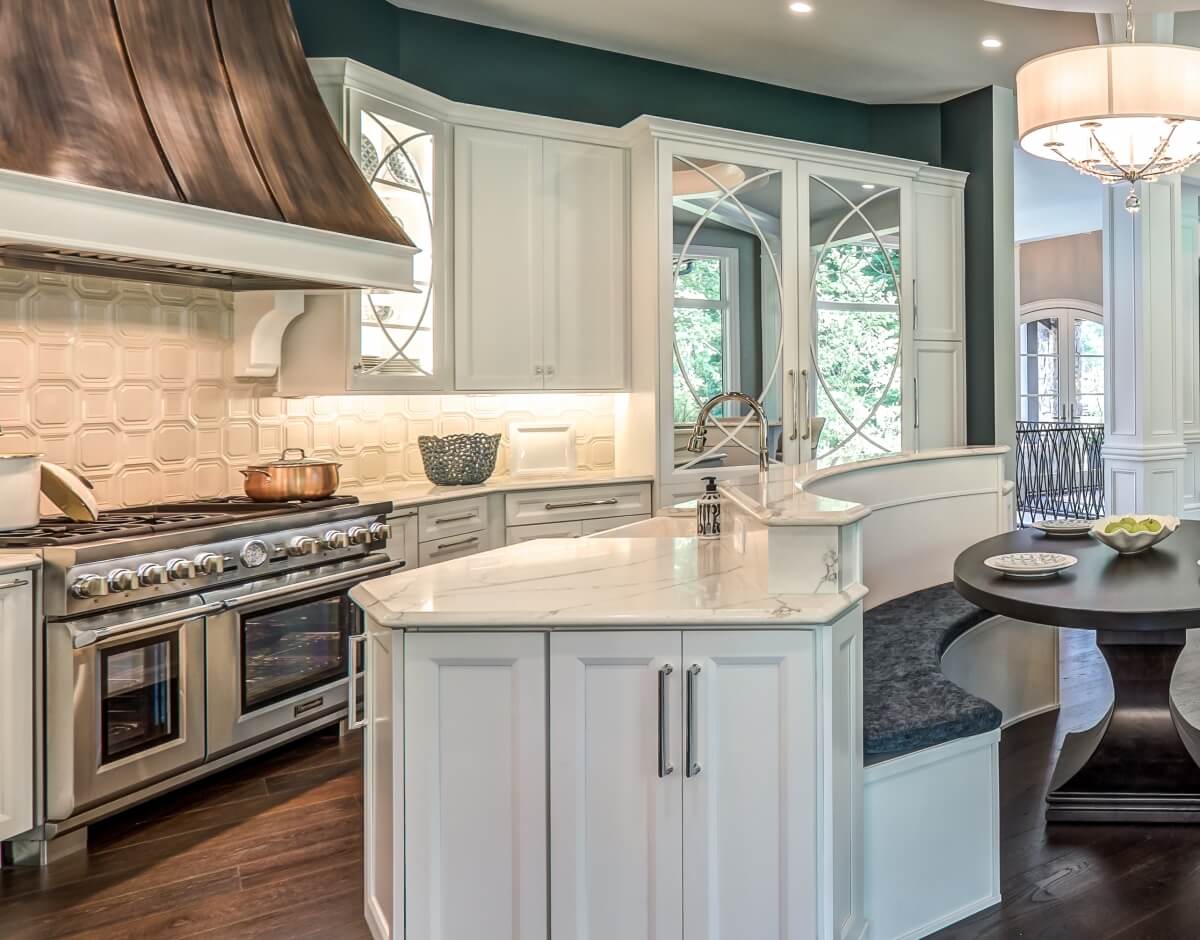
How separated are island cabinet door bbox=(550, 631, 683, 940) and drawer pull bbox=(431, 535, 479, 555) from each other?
2.16 meters

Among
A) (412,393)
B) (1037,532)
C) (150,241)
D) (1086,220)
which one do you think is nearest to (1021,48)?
(1037,532)

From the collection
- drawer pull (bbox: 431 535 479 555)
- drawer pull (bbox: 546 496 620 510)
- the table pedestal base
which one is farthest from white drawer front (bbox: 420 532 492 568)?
the table pedestal base

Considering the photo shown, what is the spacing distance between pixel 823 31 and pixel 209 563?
3771 millimetres

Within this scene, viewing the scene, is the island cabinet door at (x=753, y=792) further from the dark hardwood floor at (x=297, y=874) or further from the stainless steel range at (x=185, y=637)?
the stainless steel range at (x=185, y=637)

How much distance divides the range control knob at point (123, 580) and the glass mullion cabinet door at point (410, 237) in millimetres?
1330

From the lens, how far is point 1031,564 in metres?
2.75

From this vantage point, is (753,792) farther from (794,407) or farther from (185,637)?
(794,407)

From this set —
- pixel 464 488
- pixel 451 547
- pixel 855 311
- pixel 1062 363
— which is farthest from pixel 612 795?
pixel 1062 363

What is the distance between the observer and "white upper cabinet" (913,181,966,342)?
212 inches

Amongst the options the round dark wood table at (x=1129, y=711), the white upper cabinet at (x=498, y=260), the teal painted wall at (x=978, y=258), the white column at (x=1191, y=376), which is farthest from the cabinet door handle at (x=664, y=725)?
the white column at (x=1191, y=376)

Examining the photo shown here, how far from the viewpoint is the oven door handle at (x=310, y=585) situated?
2980 mm

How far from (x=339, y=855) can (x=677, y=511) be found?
147cm

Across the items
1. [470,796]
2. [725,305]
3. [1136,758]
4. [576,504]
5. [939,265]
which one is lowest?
[1136,758]

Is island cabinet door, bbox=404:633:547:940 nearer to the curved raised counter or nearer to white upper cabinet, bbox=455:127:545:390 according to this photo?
the curved raised counter
